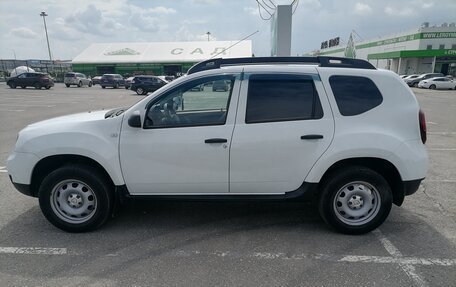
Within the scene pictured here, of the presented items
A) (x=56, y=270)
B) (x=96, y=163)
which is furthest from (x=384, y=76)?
(x=56, y=270)

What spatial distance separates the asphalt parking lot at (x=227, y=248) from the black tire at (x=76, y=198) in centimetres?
16

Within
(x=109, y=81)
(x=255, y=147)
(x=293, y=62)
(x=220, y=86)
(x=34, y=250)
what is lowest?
(x=34, y=250)

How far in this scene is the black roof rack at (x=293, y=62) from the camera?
3.73m

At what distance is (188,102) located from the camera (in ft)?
12.5

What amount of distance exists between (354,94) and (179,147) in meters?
1.97

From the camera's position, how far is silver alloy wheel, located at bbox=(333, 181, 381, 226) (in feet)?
11.8

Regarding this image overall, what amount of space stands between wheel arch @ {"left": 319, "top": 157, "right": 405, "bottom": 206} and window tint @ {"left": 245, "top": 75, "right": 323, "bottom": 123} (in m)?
0.62

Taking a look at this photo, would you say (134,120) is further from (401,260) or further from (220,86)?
(401,260)

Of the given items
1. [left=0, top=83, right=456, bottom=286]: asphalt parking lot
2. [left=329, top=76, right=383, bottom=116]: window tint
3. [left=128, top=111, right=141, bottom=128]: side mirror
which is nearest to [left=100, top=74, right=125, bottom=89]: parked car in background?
[left=0, top=83, right=456, bottom=286]: asphalt parking lot

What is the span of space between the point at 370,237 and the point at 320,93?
1.70m

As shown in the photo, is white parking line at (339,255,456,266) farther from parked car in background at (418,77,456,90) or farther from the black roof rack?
parked car in background at (418,77,456,90)

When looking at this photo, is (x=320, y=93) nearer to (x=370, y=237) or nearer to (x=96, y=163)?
(x=370, y=237)

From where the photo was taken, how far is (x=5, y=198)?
468cm

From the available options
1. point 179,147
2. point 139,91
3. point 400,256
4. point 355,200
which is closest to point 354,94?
point 355,200
